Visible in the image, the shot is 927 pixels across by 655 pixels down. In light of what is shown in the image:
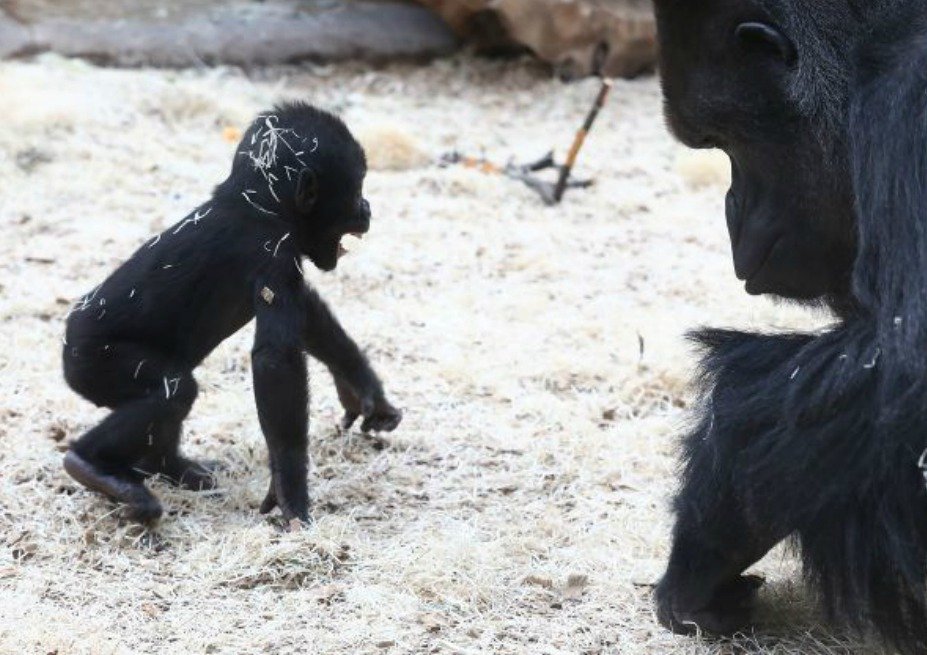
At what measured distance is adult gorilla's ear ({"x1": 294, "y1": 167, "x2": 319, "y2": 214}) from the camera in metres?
3.40

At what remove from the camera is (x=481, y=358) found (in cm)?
439

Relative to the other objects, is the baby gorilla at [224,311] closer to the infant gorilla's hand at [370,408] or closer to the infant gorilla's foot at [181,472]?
the infant gorilla's foot at [181,472]

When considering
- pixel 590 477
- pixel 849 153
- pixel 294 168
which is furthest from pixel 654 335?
pixel 849 153

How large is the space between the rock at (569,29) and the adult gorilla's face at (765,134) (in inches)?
226

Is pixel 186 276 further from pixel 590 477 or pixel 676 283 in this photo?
pixel 676 283

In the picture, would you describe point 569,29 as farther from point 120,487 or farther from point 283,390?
point 120,487

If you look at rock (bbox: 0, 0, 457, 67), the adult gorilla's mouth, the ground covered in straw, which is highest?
the adult gorilla's mouth

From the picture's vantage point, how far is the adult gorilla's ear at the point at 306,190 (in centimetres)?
340

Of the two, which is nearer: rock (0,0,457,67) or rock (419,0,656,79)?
rock (0,0,457,67)

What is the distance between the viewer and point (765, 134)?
8.86 ft

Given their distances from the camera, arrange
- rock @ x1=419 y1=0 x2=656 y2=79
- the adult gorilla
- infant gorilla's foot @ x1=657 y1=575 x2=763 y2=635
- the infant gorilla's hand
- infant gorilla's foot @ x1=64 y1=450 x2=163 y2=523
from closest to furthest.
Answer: the adult gorilla → infant gorilla's foot @ x1=657 y1=575 x2=763 y2=635 → infant gorilla's foot @ x1=64 y1=450 x2=163 y2=523 → the infant gorilla's hand → rock @ x1=419 y1=0 x2=656 y2=79

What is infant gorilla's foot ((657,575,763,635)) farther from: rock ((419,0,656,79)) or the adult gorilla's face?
rock ((419,0,656,79))

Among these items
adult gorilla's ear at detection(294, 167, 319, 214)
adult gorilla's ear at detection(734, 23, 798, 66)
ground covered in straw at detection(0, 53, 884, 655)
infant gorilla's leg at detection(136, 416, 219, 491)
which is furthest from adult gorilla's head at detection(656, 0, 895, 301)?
infant gorilla's leg at detection(136, 416, 219, 491)

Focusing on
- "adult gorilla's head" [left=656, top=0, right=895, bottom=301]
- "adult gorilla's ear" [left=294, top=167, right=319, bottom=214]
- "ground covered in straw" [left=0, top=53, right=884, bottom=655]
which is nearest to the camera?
"adult gorilla's head" [left=656, top=0, right=895, bottom=301]
